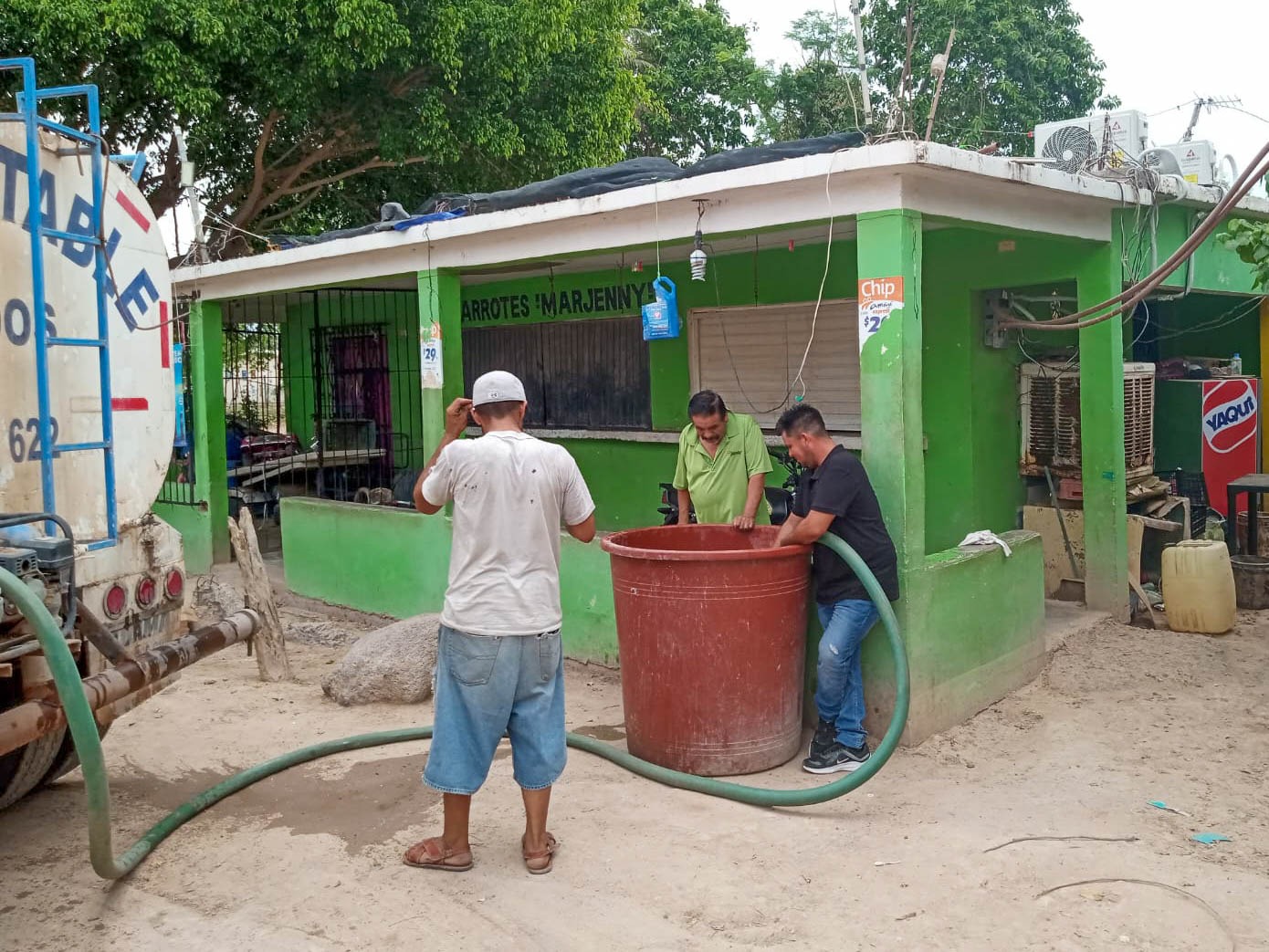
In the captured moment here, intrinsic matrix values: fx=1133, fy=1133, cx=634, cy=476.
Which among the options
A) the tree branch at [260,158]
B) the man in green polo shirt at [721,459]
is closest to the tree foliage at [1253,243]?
the man in green polo shirt at [721,459]

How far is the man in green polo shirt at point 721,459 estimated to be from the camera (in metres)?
6.02

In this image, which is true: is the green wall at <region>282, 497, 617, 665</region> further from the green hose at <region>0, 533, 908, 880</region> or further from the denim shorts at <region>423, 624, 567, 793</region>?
the denim shorts at <region>423, 624, 567, 793</region>

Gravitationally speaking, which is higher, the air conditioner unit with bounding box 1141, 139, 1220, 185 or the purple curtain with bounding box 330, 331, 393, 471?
the air conditioner unit with bounding box 1141, 139, 1220, 185

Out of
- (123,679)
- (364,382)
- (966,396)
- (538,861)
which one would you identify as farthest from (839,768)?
(364,382)

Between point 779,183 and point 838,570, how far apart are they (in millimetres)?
1968

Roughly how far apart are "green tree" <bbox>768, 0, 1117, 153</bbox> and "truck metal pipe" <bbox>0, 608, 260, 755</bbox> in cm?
1798

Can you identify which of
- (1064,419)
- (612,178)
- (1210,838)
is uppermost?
(612,178)

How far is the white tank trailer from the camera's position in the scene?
3.53 metres

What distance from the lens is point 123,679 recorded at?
3646 millimetres

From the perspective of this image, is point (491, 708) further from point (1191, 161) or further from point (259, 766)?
point (1191, 161)

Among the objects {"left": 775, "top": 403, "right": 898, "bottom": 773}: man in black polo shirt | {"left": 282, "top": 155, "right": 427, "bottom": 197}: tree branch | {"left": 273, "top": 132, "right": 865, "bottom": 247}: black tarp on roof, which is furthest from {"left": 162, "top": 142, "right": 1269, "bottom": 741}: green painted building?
{"left": 282, "top": 155, "right": 427, "bottom": 197}: tree branch

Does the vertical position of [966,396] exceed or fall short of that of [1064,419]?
it exceeds it

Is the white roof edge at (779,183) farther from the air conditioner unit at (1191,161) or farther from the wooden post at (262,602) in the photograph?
the wooden post at (262,602)

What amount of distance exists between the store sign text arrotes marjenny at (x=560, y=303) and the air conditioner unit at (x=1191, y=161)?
395 centimetres
